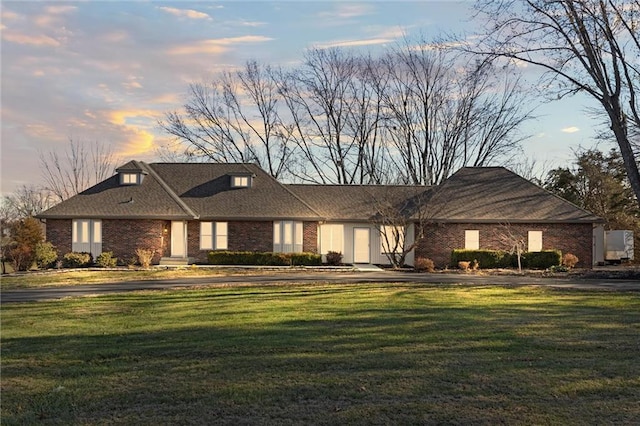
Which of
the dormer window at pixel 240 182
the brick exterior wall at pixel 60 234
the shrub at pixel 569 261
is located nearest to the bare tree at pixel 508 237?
the shrub at pixel 569 261

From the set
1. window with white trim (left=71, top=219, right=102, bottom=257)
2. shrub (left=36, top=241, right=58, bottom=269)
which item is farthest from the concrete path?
window with white trim (left=71, top=219, right=102, bottom=257)

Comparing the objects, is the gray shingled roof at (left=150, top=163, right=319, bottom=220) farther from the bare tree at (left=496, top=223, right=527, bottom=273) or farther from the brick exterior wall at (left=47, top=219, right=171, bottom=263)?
the bare tree at (left=496, top=223, right=527, bottom=273)

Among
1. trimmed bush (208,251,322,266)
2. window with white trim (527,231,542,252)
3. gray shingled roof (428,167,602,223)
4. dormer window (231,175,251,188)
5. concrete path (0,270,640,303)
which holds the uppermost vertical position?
dormer window (231,175,251,188)

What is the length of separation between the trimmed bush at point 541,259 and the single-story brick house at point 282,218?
2308 millimetres

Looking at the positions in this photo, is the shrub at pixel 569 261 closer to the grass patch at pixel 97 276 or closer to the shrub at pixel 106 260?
the grass patch at pixel 97 276

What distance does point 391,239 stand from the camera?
34.0m

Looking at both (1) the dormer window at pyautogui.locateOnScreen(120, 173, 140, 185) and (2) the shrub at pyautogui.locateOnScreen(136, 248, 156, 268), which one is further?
(1) the dormer window at pyautogui.locateOnScreen(120, 173, 140, 185)

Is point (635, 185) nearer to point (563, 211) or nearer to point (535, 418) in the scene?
point (563, 211)

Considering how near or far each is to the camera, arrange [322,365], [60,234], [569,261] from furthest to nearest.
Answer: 1. [60,234]
2. [569,261]
3. [322,365]

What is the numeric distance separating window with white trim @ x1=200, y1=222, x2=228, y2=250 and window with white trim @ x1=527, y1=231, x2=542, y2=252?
56.0ft

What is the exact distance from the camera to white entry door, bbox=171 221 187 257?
32094mm

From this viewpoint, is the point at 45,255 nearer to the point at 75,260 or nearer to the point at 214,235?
the point at 75,260

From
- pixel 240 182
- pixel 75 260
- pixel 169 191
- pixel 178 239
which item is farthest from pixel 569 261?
pixel 75 260

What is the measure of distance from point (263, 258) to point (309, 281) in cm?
886
